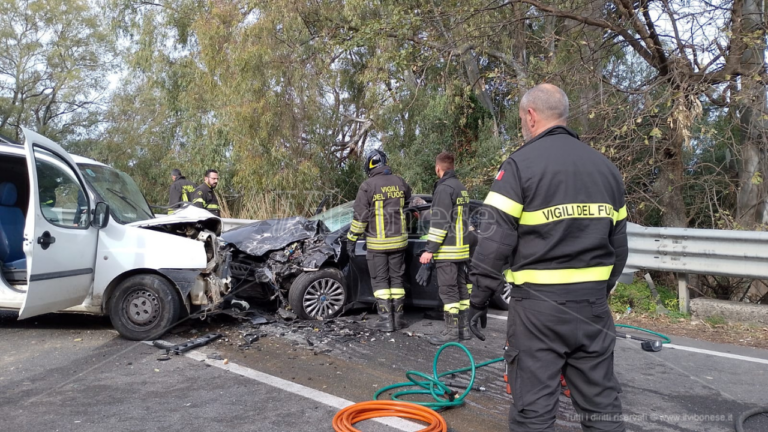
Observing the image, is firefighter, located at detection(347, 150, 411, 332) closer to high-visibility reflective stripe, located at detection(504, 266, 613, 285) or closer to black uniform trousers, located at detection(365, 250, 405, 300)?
black uniform trousers, located at detection(365, 250, 405, 300)

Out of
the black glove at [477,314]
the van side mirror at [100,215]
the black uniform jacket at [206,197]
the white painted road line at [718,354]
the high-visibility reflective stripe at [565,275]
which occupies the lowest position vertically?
the white painted road line at [718,354]

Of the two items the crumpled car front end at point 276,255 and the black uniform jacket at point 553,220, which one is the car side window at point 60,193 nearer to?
the crumpled car front end at point 276,255

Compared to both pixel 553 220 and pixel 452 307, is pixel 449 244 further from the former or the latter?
pixel 553 220

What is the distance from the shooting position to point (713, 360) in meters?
5.00

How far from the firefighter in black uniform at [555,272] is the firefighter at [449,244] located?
3110 millimetres

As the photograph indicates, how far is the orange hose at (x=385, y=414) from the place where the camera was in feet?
11.2

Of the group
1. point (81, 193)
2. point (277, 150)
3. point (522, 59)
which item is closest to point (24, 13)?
point (277, 150)

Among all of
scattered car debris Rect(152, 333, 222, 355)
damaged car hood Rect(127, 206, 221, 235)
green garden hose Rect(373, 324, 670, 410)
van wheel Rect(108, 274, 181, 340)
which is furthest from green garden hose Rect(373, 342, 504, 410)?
damaged car hood Rect(127, 206, 221, 235)

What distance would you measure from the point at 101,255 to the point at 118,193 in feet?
3.27

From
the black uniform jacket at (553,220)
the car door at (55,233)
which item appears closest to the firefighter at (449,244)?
the black uniform jacket at (553,220)

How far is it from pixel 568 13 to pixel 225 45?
9.05 metres

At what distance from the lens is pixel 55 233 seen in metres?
4.82

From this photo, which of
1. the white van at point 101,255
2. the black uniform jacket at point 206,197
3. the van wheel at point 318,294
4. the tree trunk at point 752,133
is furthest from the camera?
the black uniform jacket at point 206,197

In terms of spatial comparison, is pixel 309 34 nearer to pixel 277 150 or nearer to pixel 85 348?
pixel 277 150
